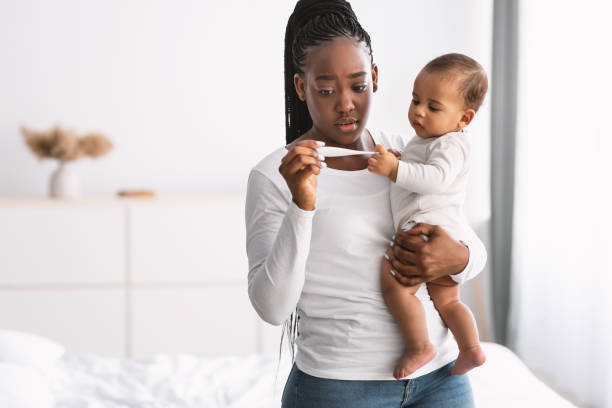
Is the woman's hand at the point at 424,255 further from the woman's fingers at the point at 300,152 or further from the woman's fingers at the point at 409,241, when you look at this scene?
the woman's fingers at the point at 300,152

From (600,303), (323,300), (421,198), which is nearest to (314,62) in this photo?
(421,198)

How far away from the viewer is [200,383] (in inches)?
90.0

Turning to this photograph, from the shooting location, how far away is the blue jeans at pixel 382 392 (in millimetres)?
1165

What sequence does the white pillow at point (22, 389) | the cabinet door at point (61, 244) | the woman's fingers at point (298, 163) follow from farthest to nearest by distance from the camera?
the cabinet door at point (61, 244) < the white pillow at point (22, 389) < the woman's fingers at point (298, 163)

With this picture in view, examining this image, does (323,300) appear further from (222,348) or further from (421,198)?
(222,348)

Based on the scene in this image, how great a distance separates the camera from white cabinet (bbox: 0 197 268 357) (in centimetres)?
331

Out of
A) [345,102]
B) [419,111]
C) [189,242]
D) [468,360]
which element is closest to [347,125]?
[345,102]

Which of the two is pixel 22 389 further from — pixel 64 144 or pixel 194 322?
pixel 64 144

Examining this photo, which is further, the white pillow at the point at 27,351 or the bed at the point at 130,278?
the bed at the point at 130,278

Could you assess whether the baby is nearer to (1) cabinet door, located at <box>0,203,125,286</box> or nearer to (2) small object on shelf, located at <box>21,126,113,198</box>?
(1) cabinet door, located at <box>0,203,125,286</box>

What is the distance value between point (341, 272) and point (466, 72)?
0.45 m

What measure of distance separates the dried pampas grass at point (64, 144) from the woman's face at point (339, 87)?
98.2 inches

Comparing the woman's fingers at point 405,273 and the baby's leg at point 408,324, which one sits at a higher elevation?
the woman's fingers at point 405,273

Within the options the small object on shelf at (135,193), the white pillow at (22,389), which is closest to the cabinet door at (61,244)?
the small object on shelf at (135,193)
